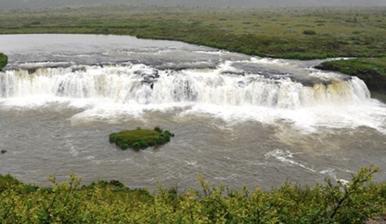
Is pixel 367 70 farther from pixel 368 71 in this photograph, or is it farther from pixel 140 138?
pixel 140 138

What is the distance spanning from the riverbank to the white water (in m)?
2.79

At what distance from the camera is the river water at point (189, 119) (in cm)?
3431

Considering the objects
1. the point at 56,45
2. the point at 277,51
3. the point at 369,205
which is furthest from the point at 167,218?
the point at 56,45

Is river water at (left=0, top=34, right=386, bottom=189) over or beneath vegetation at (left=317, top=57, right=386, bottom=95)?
beneath

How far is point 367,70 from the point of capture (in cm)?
5597

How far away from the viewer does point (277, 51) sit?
70.8 metres

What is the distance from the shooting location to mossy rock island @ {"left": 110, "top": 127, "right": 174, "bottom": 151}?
3794cm

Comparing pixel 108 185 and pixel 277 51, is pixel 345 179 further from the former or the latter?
pixel 277 51

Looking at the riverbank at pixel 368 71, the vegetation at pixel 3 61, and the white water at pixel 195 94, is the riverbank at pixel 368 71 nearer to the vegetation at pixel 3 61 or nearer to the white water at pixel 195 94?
the white water at pixel 195 94

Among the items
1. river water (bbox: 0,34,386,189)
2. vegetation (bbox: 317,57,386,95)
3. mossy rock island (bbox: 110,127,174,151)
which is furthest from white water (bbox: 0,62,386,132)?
mossy rock island (bbox: 110,127,174,151)

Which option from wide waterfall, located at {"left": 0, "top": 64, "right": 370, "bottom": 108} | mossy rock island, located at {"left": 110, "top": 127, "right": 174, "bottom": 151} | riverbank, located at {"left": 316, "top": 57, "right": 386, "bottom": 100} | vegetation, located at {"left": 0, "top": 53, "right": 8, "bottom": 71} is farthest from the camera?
vegetation, located at {"left": 0, "top": 53, "right": 8, "bottom": 71}

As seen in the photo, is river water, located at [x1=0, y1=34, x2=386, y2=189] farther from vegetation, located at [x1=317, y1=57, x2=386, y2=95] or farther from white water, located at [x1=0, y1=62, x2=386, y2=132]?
vegetation, located at [x1=317, y1=57, x2=386, y2=95]

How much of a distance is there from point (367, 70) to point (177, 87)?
24.8 metres

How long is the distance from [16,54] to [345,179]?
5479 cm
